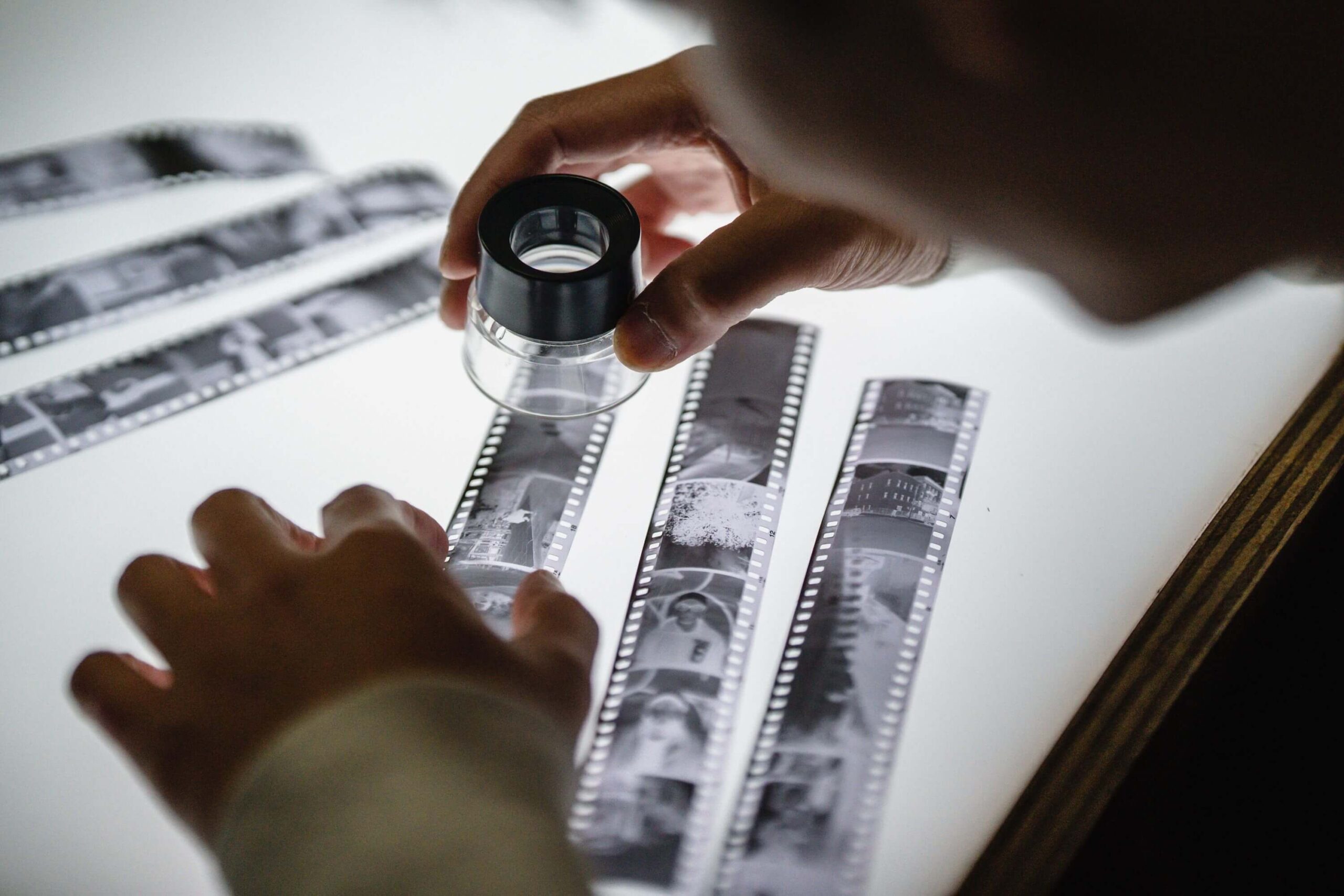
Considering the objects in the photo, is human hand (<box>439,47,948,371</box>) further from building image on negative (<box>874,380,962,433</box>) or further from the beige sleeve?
the beige sleeve

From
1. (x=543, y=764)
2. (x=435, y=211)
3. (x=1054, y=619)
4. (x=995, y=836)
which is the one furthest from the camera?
(x=435, y=211)

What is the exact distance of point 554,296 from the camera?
877 mm

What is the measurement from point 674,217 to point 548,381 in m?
0.34

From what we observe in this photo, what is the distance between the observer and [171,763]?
0.75 meters

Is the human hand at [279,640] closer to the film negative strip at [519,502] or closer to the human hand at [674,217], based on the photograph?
the film negative strip at [519,502]

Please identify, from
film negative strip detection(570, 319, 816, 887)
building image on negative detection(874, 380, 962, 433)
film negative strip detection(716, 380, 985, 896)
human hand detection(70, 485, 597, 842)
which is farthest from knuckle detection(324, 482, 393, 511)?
building image on negative detection(874, 380, 962, 433)

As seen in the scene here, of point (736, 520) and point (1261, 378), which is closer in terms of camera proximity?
point (736, 520)

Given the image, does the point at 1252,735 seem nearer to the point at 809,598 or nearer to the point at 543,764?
the point at 809,598

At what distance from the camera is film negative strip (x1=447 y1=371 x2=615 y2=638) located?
3.09ft

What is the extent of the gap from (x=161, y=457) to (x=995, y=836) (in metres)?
0.82

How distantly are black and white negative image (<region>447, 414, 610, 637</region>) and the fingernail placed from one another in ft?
0.45

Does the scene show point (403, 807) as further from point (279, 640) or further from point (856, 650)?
point (856, 650)

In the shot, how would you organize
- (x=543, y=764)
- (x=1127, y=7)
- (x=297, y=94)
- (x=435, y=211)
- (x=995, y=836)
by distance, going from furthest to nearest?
(x=297, y=94) < (x=435, y=211) < (x=995, y=836) < (x=543, y=764) < (x=1127, y=7)

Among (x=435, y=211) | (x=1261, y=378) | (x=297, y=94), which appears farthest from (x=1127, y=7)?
(x=297, y=94)
